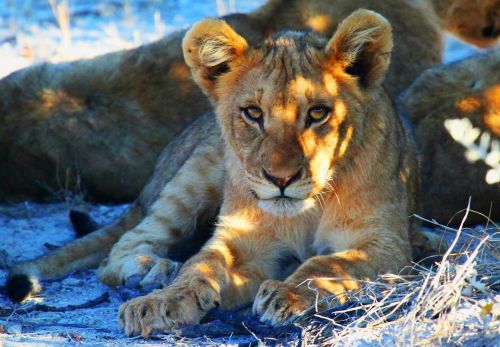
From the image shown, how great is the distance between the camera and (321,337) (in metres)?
3.12

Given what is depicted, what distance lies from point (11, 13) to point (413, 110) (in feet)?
16.4

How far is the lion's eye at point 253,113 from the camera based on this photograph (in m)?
3.67

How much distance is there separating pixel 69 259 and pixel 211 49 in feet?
3.95

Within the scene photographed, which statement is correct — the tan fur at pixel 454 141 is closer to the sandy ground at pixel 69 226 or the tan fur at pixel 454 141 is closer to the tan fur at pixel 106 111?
the sandy ground at pixel 69 226

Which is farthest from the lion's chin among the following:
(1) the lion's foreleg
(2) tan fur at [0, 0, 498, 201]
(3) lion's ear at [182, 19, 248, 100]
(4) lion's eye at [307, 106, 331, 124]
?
(2) tan fur at [0, 0, 498, 201]

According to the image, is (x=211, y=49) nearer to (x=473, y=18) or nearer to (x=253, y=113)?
(x=253, y=113)

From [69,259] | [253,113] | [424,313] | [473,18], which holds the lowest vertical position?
[69,259]

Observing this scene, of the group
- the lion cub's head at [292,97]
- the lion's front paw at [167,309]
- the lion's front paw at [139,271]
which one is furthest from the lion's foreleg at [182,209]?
the lion's front paw at [167,309]

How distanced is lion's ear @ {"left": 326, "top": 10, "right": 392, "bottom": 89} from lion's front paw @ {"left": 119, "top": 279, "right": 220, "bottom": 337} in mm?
925

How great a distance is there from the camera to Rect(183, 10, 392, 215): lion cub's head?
11.5 ft

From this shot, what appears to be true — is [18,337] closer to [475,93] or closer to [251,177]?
[251,177]

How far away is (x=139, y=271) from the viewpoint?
4.28m

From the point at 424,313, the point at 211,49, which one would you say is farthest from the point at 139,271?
the point at 424,313

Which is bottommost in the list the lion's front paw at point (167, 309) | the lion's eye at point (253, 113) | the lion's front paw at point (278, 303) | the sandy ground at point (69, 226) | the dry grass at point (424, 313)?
the sandy ground at point (69, 226)
